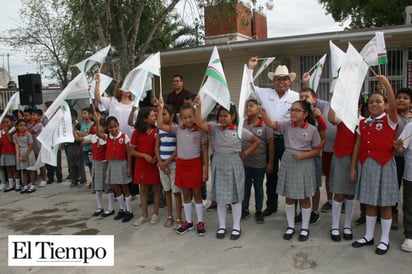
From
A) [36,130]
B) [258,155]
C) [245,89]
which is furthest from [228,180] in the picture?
[36,130]

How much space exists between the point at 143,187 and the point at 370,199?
9.09ft

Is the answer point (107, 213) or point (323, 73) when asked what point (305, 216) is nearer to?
point (107, 213)

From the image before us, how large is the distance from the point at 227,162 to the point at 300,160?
805 mm

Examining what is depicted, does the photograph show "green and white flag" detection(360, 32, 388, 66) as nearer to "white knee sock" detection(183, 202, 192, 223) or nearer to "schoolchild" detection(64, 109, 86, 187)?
"white knee sock" detection(183, 202, 192, 223)

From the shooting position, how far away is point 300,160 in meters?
4.16

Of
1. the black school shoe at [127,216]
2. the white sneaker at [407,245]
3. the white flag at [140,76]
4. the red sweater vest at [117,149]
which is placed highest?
the white flag at [140,76]

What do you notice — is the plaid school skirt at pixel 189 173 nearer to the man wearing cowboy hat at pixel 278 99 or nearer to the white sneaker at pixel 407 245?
the man wearing cowboy hat at pixel 278 99

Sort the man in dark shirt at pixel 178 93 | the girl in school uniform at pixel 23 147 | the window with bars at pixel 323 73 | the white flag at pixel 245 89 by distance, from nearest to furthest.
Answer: the white flag at pixel 245 89
the man in dark shirt at pixel 178 93
the girl in school uniform at pixel 23 147
the window with bars at pixel 323 73

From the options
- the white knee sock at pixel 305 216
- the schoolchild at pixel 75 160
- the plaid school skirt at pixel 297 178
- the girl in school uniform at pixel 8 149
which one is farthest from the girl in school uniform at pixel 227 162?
the girl in school uniform at pixel 8 149

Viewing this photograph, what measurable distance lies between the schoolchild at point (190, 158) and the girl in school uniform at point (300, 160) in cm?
83

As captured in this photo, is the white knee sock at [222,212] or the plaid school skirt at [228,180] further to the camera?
the white knee sock at [222,212]

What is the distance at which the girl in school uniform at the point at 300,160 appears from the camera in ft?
13.4

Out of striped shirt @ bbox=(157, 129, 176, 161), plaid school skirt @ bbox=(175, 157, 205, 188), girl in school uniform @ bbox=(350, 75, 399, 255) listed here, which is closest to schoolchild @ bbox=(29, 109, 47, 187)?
striped shirt @ bbox=(157, 129, 176, 161)

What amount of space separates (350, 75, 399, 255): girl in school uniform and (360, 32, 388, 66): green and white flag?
51 cm
